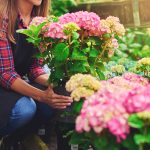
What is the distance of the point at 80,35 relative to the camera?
2725 mm

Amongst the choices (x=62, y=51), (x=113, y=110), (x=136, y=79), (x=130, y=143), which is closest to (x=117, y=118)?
(x=113, y=110)

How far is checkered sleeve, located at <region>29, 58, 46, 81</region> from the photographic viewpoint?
3.24 m

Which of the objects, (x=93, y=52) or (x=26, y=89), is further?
(x=26, y=89)

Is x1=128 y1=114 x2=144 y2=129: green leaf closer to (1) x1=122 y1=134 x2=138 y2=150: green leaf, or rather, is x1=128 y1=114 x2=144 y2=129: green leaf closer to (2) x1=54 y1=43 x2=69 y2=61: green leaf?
(1) x1=122 y1=134 x2=138 y2=150: green leaf

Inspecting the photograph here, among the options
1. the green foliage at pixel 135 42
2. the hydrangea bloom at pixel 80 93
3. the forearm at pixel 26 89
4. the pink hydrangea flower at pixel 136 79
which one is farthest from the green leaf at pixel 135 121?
the green foliage at pixel 135 42

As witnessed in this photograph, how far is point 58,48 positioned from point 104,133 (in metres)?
0.83

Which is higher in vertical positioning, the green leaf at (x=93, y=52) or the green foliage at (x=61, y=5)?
the green foliage at (x=61, y=5)

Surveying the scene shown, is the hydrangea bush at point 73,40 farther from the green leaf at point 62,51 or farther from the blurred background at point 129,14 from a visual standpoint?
the blurred background at point 129,14

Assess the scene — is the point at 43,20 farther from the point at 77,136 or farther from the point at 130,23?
the point at 130,23

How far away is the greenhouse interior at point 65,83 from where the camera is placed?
1.81m

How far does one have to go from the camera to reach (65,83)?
2818mm

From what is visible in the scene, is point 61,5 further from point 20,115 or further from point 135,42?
point 20,115

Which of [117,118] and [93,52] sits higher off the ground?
[93,52]

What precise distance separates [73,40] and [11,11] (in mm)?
631
